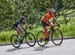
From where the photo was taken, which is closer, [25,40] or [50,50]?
[50,50]

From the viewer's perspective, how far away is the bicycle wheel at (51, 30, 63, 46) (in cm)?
Answer: 1250

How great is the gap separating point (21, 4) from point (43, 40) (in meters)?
12.6

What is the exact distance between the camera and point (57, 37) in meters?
12.5

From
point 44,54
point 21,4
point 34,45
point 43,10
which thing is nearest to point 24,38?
point 34,45

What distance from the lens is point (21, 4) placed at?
25.3 metres

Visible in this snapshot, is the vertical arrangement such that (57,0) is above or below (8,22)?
above

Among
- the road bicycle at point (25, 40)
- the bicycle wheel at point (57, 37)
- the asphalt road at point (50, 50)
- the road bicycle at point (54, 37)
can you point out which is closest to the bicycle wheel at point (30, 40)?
the road bicycle at point (25, 40)

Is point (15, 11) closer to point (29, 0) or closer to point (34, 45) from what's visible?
point (29, 0)

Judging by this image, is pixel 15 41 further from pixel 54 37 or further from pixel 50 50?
pixel 50 50

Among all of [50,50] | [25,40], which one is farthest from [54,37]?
[25,40]

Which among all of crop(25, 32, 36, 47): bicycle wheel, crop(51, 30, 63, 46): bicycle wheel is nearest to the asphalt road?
crop(51, 30, 63, 46): bicycle wheel

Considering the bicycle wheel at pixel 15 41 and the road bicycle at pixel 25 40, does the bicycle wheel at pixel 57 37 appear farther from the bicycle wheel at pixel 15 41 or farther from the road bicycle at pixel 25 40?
the bicycle wheel at pixel 15 41

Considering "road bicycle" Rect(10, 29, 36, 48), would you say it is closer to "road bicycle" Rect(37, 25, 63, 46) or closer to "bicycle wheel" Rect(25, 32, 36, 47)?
"bicycle wheel" Rect(25, 32, 36, 47)

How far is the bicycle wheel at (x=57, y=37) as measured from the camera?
12.5 metres
